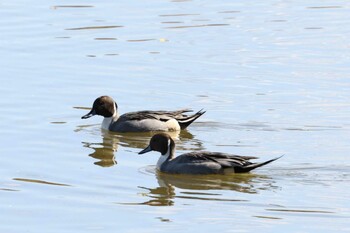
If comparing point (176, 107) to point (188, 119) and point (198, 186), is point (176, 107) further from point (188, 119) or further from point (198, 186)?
point (198, 186)

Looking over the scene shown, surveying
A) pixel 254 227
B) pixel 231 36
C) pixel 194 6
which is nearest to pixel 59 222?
pixel 254 227

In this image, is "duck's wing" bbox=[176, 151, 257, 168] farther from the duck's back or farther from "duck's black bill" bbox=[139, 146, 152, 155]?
the duck's back

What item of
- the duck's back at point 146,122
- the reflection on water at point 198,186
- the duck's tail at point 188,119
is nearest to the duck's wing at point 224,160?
the reflection on water at point 198,186

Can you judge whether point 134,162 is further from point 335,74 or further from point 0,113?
point 335,74

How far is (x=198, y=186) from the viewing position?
51.1 feet

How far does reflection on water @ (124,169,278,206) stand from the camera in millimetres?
14841

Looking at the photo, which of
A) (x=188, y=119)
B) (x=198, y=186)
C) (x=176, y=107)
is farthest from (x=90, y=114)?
(x=198, y=186)

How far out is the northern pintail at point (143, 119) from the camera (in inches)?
746

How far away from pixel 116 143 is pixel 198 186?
3.19m

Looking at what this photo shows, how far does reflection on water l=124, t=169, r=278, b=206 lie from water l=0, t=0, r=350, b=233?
1.1 inches

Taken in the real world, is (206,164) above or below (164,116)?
below

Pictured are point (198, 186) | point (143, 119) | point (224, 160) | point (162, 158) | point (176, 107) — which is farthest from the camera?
point (176, 107)

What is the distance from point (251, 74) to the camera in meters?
21.6

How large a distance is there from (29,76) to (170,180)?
19.8 feet
